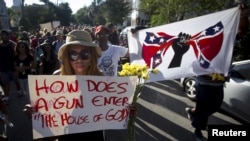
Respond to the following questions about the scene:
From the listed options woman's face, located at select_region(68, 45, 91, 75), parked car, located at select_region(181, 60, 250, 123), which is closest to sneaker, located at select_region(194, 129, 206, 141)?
parked car, located at select_region(181, 60, 250, 123)

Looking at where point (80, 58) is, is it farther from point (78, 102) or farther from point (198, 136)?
point (198, 136)

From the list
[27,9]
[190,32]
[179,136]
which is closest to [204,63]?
[190,32]

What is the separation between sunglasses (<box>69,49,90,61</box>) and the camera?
8.69 ft

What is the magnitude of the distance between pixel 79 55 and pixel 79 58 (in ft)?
0.11

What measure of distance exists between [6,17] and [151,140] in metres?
55.5

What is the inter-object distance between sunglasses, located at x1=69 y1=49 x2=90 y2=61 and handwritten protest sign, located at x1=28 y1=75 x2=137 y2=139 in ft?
0.73

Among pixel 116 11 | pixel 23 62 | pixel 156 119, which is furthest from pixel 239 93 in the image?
pixel 116 11

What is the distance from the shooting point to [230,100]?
568 centimetres

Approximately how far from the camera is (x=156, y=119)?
5.85 m

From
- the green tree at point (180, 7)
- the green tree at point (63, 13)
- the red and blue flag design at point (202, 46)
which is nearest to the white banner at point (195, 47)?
the red and blue flag design at point (202, 46)

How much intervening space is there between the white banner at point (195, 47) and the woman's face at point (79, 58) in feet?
5.06

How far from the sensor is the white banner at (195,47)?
396 cm

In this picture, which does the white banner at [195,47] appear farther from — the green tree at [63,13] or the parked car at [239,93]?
the green tree at [63,13]

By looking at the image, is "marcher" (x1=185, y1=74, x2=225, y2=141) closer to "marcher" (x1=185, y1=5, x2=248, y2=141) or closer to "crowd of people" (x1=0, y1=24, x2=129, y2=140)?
"marcher" (x1=185, y1=5, x2=248, y2=141)
